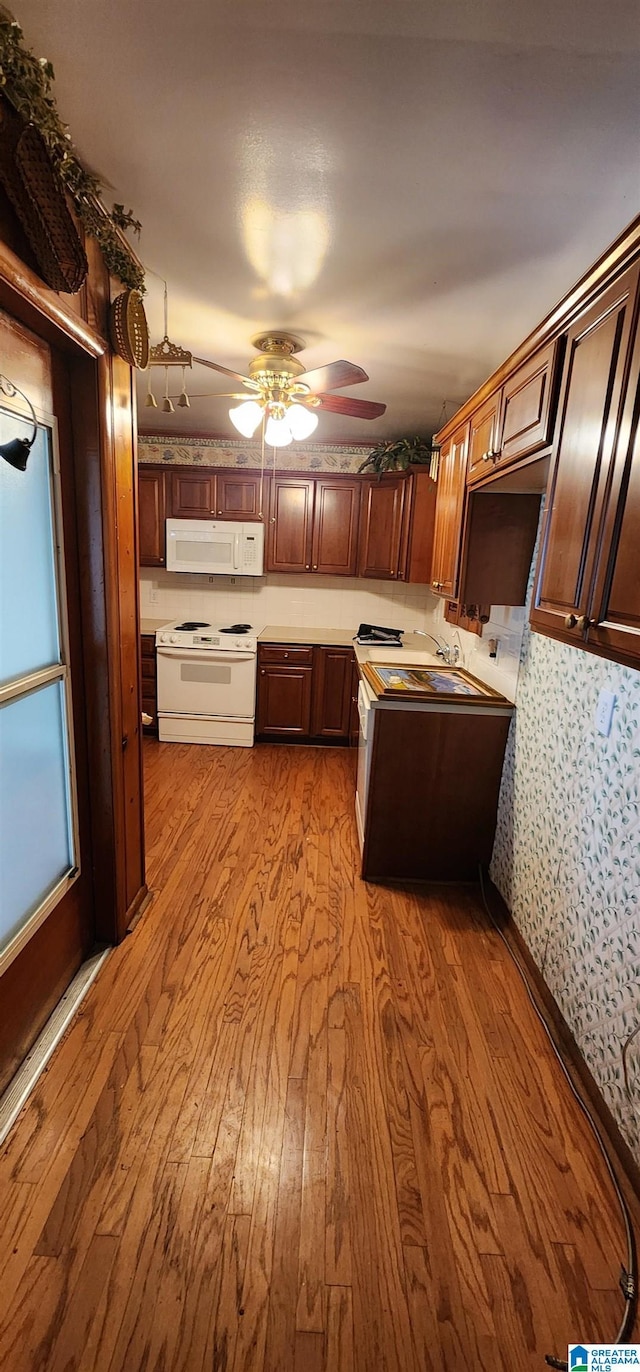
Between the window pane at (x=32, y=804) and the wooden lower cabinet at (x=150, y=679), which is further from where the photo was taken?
the wooden lower cabinet at (x=150, y=679)

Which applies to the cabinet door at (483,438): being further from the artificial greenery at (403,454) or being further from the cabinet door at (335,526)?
the cabinet door at (335,526)

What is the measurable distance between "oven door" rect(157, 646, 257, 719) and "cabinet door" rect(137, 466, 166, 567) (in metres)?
0.82

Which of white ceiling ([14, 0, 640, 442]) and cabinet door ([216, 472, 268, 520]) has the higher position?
white ceiling ([14, 0, 640, 442])

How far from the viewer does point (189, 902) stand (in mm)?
2389

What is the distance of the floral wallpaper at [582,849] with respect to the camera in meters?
1.47

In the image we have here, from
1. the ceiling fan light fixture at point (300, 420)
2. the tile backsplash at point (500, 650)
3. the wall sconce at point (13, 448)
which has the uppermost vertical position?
the ceiling fan light fixture at point (300, 420)

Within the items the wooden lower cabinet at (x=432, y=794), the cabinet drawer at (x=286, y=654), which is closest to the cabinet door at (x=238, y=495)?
the cabinet drawer at (x=286, y=654)

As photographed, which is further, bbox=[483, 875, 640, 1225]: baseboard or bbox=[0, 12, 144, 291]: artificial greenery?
bbox=[483, 875, 640, 1225]: baseboard

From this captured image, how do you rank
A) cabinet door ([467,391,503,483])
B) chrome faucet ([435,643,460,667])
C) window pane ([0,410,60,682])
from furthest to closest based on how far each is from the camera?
1. chrome faucet ([435,643,460,667])
2. cabinet door ([467,391,503,483])
3. window pane ([0,410,60,682])

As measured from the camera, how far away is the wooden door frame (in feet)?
5.14

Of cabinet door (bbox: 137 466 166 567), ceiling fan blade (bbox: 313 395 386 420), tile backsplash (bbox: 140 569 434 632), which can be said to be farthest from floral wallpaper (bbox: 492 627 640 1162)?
cabinet door (bbox: 137 466 166 567)

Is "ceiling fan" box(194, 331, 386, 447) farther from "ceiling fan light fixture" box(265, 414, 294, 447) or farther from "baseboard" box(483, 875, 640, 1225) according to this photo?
"baseboard" box(483, 875, 640, 1225)

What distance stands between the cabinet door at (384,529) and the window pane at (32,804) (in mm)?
2952

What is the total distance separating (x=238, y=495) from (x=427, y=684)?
245 centimetres
